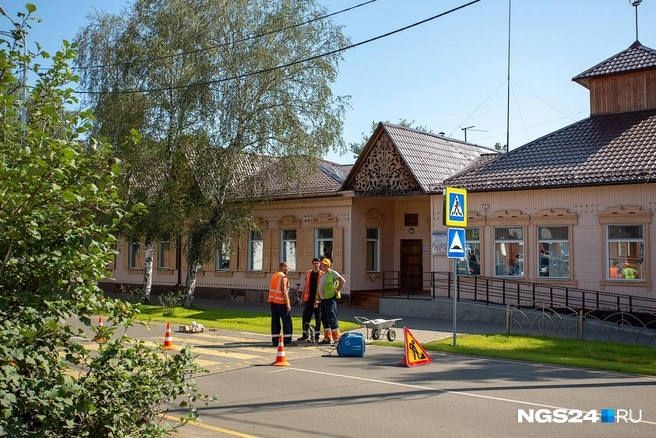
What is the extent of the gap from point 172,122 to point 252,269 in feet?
27.4

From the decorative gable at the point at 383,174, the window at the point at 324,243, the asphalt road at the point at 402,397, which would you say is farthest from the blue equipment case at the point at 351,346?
the window at the point at 324,243

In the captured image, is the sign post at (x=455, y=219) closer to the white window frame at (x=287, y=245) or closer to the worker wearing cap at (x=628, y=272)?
the worker wearing cap at (x=628, y=272)

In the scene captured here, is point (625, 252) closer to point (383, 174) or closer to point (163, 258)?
point (383, 174)

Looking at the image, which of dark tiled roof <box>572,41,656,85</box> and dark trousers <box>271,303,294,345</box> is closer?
dark trousers <box>271,303,294,345</box>

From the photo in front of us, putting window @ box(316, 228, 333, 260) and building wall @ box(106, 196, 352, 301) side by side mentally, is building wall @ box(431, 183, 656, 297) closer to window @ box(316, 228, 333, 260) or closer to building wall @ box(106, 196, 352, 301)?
building wall @ box(106, 196, 352, 301)

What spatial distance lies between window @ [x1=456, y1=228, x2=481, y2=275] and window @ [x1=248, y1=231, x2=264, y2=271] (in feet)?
32.6

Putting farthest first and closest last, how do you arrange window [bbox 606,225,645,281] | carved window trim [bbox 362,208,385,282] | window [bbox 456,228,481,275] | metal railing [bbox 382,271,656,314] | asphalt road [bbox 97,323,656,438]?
carved window trim [bbox 362,208,385,282] < window [bbox 456,228,481,275] < window [bbox 606,225,645,281] < metal railing [bbox 382,271,656,314] < asphalt road [bbox 97,323,656,438]

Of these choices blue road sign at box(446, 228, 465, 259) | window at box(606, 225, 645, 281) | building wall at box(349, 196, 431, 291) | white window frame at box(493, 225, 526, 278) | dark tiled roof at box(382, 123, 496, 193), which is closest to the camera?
blue road sign at box(446, 228, 465, 259)

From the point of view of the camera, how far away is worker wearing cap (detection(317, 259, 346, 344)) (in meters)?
15.8

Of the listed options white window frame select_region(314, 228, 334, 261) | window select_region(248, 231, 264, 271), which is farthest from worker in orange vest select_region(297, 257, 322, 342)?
window select_region(248, 231, 264, 271)

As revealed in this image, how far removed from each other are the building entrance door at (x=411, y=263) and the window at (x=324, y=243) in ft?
10.4

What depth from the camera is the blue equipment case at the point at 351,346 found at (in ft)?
46.2

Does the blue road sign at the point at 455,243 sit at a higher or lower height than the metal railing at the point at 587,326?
higher

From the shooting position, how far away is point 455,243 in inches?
599
